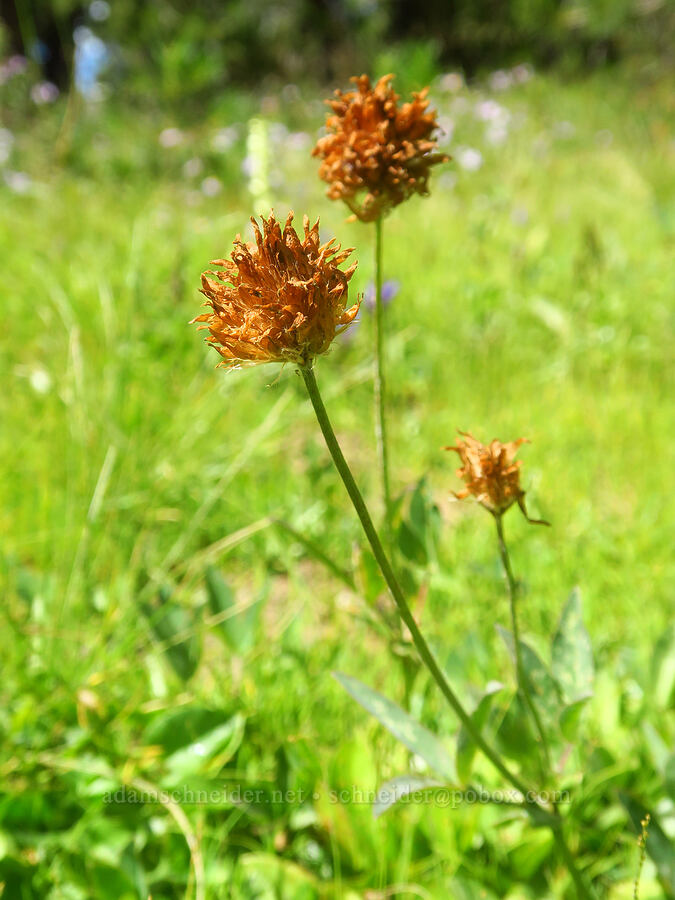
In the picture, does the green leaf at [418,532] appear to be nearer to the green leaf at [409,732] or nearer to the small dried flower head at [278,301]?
the green leaf at [409,732]

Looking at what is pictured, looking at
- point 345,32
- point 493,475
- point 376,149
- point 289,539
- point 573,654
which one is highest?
point 345,32

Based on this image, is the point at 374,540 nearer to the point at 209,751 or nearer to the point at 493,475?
the point at 493,475

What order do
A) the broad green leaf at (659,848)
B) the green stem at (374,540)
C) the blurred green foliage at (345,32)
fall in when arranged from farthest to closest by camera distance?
the blurred green foliage at (345,32) < the broad green leaf at (659,848) < the green stem at (374,540)

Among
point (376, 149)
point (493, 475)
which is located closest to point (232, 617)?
point (493, 475)

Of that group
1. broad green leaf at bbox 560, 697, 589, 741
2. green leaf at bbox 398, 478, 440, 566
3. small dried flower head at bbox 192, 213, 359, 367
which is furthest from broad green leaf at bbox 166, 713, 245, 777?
small dried flower head at bbox 192, 213, 359, 367

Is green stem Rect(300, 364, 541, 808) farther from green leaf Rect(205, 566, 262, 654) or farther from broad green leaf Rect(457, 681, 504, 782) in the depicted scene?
green leaf Rect(205, 566, 262, 654)

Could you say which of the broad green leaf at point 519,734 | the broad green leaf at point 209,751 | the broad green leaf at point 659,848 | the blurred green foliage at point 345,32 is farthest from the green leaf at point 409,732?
the blurred green foliage at point 345,32

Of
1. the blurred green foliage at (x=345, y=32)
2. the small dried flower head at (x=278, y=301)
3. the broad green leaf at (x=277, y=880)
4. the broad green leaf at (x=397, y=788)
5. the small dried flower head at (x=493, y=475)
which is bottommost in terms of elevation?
the broad green leaf at (x=277, y=880)
